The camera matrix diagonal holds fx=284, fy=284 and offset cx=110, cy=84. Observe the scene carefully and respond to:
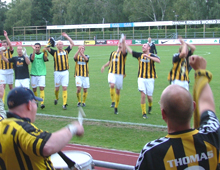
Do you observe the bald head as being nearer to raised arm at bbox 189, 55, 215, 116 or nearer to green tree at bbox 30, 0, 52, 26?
raised arm at bbox 189, 55, 215, 116

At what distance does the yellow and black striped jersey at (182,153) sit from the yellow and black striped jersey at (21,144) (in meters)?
0.82

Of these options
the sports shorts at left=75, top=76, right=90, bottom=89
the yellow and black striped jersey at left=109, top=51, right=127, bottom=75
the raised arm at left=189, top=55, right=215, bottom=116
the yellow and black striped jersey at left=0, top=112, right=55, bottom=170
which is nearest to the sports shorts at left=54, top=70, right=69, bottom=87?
the sports shorts at left=75, top=76, right=90, bottom=89

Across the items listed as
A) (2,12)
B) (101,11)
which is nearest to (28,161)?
(101,11)

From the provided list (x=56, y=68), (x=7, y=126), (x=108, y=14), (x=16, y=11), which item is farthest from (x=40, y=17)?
(x=7, y=126)

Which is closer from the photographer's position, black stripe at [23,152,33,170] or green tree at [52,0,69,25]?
black stripe at [23,152,33,170]

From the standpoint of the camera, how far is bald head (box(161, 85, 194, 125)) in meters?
1.96

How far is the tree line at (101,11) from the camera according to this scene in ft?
185

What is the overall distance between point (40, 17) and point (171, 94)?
246 ft

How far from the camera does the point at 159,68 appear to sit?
18156 mm

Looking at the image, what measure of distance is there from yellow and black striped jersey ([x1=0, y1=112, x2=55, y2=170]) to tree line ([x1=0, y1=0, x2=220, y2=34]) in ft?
183

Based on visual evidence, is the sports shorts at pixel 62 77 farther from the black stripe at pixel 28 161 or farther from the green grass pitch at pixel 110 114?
the black stripe at pixel 28 161

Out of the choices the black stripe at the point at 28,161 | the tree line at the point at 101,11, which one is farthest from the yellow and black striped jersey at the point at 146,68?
the tree line at the point at 101,11

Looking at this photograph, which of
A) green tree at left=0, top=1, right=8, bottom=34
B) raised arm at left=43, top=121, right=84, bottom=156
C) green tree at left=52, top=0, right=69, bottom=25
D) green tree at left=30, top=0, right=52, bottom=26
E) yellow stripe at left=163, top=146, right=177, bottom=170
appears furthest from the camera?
green tree at left=30, top=0, right=52, bottom=26

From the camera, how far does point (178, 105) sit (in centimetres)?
195
